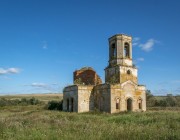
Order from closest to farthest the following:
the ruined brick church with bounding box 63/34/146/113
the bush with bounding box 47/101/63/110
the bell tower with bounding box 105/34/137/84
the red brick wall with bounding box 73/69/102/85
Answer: the ruined brick church with bounding box 63/34/146/113 → the bell tower with bounding box 105/34/137/84 → the red brick wall with bounding box 73/69/102/85 → the bush with bounding box 47/101/63/110

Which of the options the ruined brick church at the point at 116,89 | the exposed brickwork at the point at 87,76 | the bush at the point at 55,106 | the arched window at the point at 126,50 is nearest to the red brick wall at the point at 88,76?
the exposed brickwork at the point at 87,76

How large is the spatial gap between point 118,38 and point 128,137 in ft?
80.1

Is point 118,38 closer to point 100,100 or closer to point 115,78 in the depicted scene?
point 115,78

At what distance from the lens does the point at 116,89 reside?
3022 cm

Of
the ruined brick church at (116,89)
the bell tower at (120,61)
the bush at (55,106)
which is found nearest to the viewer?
the ruined brick church at (116,89)

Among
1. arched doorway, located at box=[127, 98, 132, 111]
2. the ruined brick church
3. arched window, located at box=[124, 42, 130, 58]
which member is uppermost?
arched window, located at box=[124, 42, 130, 58]

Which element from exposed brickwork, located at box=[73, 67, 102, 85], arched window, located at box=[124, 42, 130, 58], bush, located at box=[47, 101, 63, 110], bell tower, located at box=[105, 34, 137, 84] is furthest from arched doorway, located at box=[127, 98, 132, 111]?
bush, located at box=[47, 101, 63, 110]

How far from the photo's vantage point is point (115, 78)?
31.8 meters

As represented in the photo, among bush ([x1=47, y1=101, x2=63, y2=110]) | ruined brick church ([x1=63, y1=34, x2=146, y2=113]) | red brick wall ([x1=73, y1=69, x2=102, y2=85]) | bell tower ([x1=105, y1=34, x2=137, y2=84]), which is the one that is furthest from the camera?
bush ([x1=47, y1=101, x2=63, y2=110])

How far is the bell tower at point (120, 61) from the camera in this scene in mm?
31641

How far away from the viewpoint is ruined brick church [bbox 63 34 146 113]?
99.7ft

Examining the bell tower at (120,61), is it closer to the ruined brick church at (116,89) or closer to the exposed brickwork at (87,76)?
the ruined brick church at (116,89)

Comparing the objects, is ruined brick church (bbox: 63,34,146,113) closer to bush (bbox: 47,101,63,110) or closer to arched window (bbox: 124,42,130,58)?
arched window (bbox: 124,42,130,58)

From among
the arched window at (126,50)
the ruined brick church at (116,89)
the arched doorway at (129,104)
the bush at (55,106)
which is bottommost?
the bush at (55,106)
